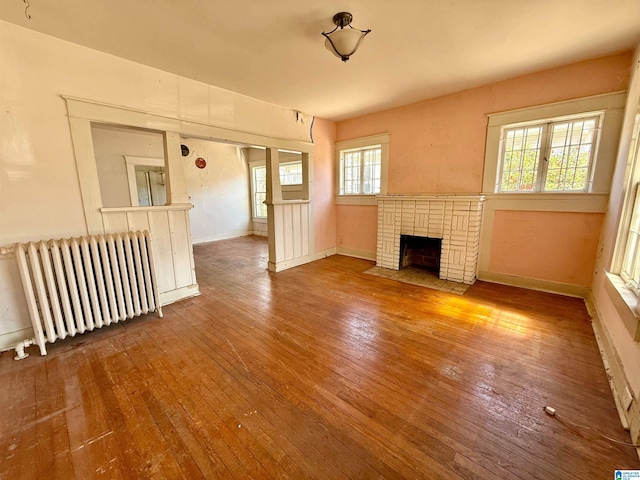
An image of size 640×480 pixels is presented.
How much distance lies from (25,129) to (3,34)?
0.72m

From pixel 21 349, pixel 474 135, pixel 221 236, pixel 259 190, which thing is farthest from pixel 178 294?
pixel 259 190

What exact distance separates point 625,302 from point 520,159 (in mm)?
2354

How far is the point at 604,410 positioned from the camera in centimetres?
158

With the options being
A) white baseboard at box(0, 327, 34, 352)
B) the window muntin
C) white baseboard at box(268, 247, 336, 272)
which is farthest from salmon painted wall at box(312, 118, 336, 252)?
white baseboard at box(0, 327, 34, 352)

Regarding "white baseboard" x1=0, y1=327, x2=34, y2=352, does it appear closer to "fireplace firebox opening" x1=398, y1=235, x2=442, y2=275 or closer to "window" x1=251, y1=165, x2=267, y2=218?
"fireplace firebox opening" x1=398, y1=235, x2=442, y2=275

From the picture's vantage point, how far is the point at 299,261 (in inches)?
190

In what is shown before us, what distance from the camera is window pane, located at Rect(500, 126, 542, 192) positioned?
3.32 meters

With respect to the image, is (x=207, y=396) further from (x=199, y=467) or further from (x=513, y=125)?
(x=513, y=125)

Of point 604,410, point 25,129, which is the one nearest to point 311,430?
point 604,410

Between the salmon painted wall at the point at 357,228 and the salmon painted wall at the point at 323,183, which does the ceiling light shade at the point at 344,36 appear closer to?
the salmon painted wall at the point at 323,183

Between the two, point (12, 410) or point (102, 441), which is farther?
point (12, 410)

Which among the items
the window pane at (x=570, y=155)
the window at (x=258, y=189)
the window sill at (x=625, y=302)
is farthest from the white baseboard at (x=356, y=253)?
the window at (x=258, y=189)

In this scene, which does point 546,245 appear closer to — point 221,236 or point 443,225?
point 443,225

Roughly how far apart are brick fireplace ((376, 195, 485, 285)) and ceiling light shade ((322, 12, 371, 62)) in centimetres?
249
